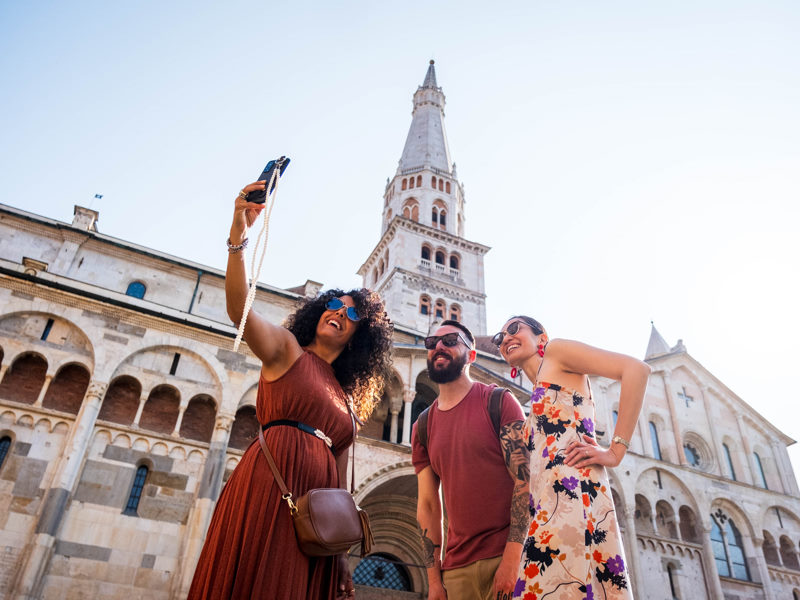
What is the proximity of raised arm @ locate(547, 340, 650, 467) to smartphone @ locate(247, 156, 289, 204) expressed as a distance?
7.39ft

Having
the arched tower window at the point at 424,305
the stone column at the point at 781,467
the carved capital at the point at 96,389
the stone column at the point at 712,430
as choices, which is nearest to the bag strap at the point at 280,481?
the carved capital at the point at 96,389

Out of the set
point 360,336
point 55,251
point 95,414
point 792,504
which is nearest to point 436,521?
point 360,336

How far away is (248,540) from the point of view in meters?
2.79

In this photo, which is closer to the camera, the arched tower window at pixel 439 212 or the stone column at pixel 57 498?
the stone column at pixel 57 498

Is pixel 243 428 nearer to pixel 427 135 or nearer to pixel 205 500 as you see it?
pixel 205 500

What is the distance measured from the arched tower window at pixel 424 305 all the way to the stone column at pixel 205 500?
22.0 metres

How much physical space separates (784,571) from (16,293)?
29.3 meters

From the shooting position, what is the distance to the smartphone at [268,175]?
123 inches

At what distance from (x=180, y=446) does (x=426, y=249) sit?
27680 millimetres

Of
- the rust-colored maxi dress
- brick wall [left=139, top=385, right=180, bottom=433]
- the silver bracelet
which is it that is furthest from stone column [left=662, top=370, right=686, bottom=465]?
the silver bracelet

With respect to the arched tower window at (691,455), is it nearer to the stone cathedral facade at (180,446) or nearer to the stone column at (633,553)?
the stone cathedral facade at (180,446)

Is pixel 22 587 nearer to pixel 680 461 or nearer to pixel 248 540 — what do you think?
pixel 248 540

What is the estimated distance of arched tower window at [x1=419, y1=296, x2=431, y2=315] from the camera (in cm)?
3656

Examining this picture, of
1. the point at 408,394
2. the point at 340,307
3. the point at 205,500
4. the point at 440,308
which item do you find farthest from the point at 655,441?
the point at 340,307
